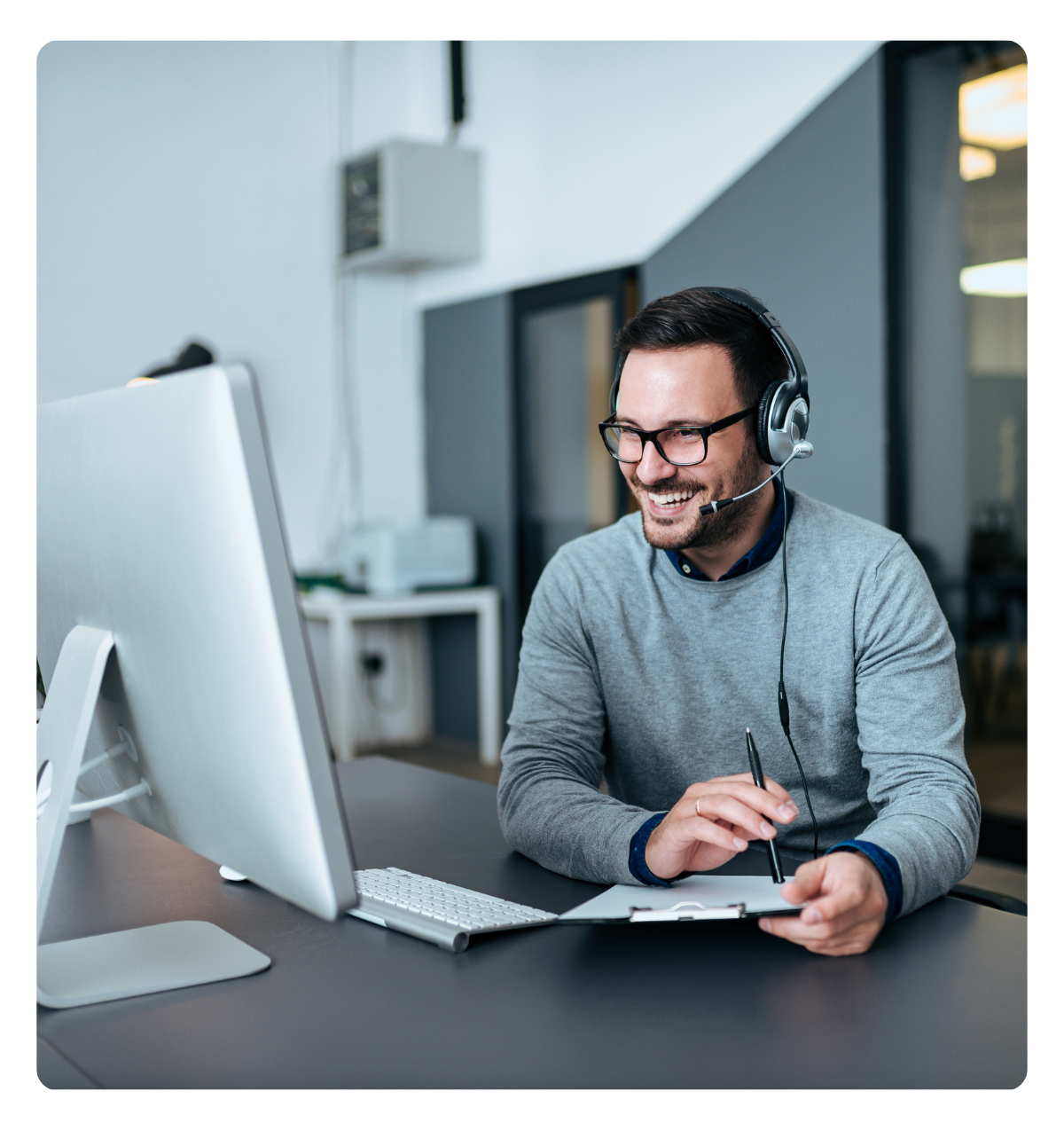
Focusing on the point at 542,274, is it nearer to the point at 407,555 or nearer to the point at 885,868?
the point at 407,555

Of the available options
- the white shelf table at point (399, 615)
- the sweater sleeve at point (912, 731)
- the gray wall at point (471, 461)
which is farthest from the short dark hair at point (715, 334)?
the gray wall at point (471, 461)

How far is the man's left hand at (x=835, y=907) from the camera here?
0.83 m

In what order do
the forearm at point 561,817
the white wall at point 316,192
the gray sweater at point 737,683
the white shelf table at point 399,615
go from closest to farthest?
the forearm at point 561,817 < the gray sweater at point 737,683 < the white wall at point 316,192 < the white shelf table at point 399,615

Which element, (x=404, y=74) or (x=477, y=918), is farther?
(x=404, y=74)

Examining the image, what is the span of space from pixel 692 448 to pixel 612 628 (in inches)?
9.2

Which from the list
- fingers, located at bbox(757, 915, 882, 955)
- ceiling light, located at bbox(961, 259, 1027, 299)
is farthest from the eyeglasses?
ceiling light, located at bbox(961, 259, 1027, 299)

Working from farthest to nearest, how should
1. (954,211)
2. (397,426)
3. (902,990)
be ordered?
(397,426), (954,211), (902,990)

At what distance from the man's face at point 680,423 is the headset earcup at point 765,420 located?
0.07 feet

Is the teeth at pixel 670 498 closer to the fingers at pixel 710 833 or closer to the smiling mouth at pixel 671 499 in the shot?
the smiling mouth at pixel 671 499

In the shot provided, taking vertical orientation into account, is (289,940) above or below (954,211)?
below

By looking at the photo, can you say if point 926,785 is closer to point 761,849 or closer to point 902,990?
point 761,849

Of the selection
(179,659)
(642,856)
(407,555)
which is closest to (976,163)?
(407,555)
